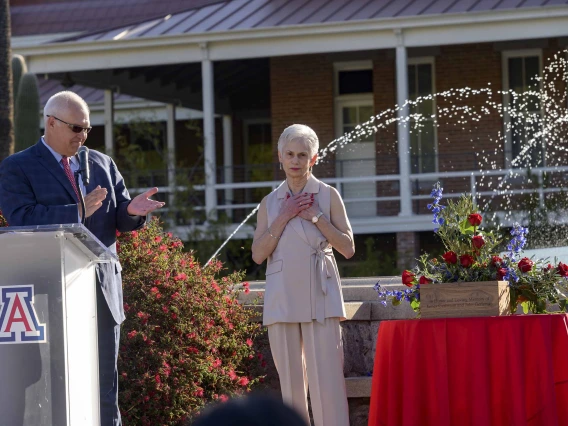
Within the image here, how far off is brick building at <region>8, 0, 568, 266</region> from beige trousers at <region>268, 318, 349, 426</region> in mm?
9649

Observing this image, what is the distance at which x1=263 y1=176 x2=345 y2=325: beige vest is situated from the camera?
5934 mm

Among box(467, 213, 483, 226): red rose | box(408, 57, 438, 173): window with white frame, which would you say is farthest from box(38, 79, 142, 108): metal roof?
box(467, 213, 483, 226): red rose

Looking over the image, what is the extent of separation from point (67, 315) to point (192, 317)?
271 centimetres

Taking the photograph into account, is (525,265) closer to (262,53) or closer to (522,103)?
(262,53)

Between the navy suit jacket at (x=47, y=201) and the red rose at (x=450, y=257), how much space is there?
163cm

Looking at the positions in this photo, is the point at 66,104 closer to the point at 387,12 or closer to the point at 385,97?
the point at 387,12

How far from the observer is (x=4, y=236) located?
4395mm

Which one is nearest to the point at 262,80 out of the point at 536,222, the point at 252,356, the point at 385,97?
the point at 385,97

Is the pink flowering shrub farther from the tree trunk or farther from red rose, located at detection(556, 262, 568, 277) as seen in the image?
the tree trunk

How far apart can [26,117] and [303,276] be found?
38.9 ft

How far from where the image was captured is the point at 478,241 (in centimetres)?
584

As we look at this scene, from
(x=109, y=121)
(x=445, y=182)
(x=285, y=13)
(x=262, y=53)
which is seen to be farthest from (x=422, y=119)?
(x=109, y=121)

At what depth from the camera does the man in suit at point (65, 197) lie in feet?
16.6

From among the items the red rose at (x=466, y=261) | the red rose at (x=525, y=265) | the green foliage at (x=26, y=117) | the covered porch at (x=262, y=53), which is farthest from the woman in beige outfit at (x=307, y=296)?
the green foliage at (x=26, y=117)
